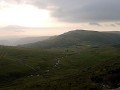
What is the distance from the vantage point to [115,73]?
7706cm

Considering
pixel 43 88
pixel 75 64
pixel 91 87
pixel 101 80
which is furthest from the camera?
pixel 75 64

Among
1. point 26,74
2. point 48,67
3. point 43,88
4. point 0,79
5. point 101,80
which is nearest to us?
point 101,80

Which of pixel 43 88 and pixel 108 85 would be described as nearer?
pixel 108 85

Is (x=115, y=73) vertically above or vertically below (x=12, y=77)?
above

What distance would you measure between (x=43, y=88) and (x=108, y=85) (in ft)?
71.6

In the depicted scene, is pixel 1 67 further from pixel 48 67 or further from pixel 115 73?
pixel 115 73

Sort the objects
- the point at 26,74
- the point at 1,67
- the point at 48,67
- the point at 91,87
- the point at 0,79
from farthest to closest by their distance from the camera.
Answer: the point at 48,67, the point at 1,67, the point at 26,74, the point at 0,79, the point at 91,87

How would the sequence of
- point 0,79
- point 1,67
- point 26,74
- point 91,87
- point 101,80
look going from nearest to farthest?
point 91,87 → point 101,80 → point 0,79 → point 26,74 → point 1,67

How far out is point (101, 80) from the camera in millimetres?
74688

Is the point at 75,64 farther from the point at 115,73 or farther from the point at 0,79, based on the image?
the point at 115,73

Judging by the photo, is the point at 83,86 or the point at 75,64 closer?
the point at 83,86

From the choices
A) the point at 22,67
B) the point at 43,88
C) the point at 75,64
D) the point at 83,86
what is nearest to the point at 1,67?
the point at 22,67

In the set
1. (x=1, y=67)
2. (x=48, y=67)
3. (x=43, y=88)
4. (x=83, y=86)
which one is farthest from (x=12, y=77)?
(x=83, y=86)

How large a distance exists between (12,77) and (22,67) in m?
21.9
